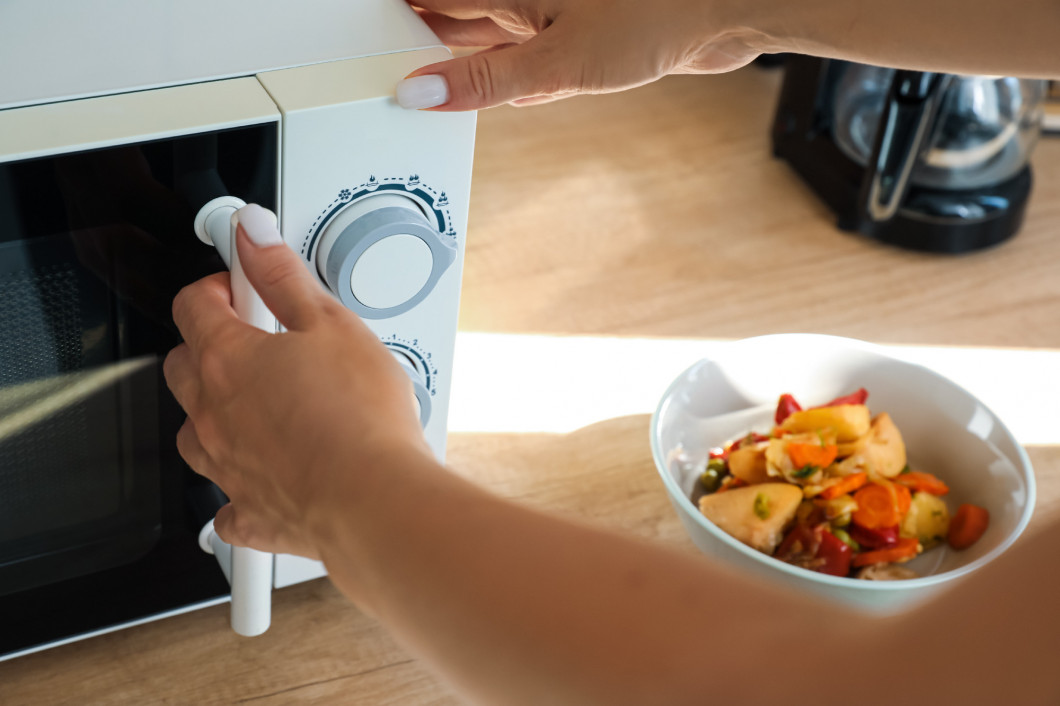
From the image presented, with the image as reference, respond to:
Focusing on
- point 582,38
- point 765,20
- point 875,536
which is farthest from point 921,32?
point 875,536

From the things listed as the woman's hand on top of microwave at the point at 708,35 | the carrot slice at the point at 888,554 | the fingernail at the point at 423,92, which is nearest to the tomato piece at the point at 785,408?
the carrot slice at the point at 888,554

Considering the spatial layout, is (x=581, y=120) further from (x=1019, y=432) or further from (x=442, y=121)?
(x=442, y=121)

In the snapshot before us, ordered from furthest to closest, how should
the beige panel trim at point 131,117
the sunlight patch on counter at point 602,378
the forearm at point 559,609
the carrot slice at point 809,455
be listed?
the sunlight patch on counter at point 602,378, the carrot slice at point 809,455, the beige panel trim at point 131,117, the forearm at point 559,609

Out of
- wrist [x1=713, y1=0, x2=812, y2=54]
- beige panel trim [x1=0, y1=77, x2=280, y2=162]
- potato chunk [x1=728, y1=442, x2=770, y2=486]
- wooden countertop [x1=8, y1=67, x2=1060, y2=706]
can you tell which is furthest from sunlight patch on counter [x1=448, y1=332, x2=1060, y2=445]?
beige panel trim [x1=0, y1=77, x2=280, y2=162]

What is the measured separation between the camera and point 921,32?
58 centimetres

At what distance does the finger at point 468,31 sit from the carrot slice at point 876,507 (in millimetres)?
347

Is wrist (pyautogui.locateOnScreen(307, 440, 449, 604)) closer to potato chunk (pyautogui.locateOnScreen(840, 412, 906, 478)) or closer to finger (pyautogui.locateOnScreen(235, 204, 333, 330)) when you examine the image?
finger (pyautogui.locateOnScreen(235, 204, 333, 330))

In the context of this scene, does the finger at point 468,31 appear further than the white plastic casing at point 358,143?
Yes

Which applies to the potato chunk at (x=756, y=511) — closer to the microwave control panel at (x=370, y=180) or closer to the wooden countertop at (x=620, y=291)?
the wooden countertop at (x=620, y=291)

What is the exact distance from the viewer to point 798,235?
0.95 meters

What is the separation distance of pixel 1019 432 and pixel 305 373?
61cm

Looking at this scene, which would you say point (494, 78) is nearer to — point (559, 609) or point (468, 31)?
point (468, 31)

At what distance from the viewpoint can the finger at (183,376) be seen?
0.42 metres

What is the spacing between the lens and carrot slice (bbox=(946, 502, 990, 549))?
64 centimetres
